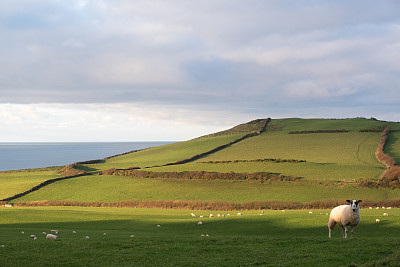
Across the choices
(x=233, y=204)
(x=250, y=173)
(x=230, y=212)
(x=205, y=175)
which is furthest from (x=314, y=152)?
(x=230, y=212)

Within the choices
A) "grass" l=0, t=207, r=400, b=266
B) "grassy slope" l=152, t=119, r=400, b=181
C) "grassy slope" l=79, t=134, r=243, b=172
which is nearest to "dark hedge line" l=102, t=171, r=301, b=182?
"grassy slope" l=152, t=119, r=400, b=181

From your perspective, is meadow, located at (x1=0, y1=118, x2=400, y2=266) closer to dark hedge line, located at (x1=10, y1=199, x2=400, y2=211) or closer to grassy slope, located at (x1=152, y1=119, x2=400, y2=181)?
grassy slope, located at (x1=152, y1=119, x2=400, y2=181)

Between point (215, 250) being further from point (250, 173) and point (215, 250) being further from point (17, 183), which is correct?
point (17, 183)

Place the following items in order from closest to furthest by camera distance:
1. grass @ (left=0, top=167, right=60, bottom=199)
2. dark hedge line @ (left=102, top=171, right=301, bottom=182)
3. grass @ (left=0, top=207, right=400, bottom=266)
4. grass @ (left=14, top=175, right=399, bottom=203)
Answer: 1. grass @ (left=0, top=207, right=400, bottom=266)
2. grass @ (left=14, top=175, right=399, bottom=203)
3. dark hedge line @ (left=102, top=171, right=301, bottom=182)
4. grass @ (left=0, top=167, right=60, bottom=199)

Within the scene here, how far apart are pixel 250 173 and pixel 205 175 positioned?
26.5ft

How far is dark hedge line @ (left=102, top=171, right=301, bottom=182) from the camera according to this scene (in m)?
72.0

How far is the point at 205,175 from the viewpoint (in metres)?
76.8

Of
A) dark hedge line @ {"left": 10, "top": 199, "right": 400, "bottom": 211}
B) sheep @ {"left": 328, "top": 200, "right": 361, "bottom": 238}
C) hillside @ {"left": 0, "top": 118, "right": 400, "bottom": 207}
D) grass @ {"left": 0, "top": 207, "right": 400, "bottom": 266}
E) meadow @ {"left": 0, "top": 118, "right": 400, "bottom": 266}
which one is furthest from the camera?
hillside @ {"left": 0, "top": 118, "right": 400, "bottom": 207}

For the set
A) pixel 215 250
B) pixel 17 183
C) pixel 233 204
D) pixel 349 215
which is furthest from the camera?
pixel 17 183

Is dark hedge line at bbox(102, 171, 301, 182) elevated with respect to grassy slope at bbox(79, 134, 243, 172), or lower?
lower

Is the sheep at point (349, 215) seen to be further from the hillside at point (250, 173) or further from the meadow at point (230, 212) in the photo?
the hillside at point (250, 173)

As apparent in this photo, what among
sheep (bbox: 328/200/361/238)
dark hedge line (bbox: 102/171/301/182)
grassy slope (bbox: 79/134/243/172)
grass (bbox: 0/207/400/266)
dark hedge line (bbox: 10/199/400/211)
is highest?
grassy slope (bbox: 79/134/243/172)

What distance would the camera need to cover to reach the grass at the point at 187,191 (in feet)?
199

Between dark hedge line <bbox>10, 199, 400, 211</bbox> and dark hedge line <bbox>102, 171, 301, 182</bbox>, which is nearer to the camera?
dark hedge line <bbox>10, 199, 400, 211</bbox>
